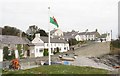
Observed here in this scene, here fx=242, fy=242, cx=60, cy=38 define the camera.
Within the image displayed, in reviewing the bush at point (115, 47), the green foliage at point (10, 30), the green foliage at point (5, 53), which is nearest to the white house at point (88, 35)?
the bush at point (115, 47)

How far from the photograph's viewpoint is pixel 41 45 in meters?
64.4

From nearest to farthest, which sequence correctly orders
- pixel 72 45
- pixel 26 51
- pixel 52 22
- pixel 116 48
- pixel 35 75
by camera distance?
1. pixel 35 75
2. pixel 52 22
3. pixel 26 51
4. pixel 116 48
5. pixel 72 45

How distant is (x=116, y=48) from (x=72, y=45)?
17.1 m

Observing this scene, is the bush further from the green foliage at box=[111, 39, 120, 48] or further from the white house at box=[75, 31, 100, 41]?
the white house at box=[75, 31, 100, 41]

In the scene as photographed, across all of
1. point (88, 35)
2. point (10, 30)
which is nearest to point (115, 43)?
point (10, 30)

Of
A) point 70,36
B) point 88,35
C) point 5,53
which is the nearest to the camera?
point 5,53

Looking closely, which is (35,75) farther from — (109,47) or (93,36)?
(93,36)

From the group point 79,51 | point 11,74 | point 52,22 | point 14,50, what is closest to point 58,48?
point 79,51

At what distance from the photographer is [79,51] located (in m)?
71.9

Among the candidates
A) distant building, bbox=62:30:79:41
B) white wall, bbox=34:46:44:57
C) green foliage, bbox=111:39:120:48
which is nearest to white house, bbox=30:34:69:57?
white wall, bbox=34:46:44:57

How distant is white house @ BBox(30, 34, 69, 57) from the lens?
2348 inches

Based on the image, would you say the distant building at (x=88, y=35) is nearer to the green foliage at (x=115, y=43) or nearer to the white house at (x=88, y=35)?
the white house at (x=88, y=35)

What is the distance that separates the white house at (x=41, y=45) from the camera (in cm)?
5964

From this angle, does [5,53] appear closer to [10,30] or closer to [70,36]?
[10,30]
